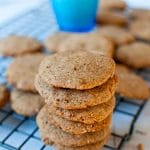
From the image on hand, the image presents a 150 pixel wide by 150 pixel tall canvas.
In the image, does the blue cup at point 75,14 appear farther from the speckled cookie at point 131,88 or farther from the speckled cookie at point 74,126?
the speckled cookie at point 74,126

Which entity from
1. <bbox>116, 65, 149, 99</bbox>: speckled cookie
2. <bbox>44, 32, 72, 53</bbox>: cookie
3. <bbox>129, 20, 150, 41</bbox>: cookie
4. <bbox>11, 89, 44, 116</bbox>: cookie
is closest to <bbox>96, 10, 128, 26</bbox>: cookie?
<bbox>129, 20, 150, 41</bbox>: cookie

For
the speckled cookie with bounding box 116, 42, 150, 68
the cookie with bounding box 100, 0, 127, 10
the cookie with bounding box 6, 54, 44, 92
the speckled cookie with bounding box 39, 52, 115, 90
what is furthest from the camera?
the cookie with bounding box 100, 0, 127, 10

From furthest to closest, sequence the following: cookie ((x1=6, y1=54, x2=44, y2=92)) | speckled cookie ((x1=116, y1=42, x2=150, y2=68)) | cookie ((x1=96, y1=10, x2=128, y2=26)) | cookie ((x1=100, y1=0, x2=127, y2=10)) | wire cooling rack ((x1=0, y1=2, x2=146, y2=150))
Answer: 1. cookie ((x1=100, y1=0, x2=127, y2=10))
2. cookie ((x1=96, y1=10, x2=128, y2=26))
3. speckled cookie ((x1=116, y1=42, x2=150, y2=68))
4. cookie ((x1=6, y1=54, x2=44, y2=92))
5. wire cooling rack ((x1=0, y1=2, x2=146, y2=150))

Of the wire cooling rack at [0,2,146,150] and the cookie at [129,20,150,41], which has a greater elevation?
the wire cooling rack at [0,2,146,150]

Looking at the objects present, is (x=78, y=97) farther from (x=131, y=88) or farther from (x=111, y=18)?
(x=111, y=18)

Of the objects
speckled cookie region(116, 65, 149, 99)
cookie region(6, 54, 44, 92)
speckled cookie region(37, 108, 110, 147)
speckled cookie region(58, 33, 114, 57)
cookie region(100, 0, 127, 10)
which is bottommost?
cookie region(100, 0, 127, 10)

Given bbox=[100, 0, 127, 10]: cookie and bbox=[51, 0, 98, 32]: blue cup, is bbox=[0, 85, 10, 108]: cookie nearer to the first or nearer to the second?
bbox=[51, 0, 98, 32]: blue cup
